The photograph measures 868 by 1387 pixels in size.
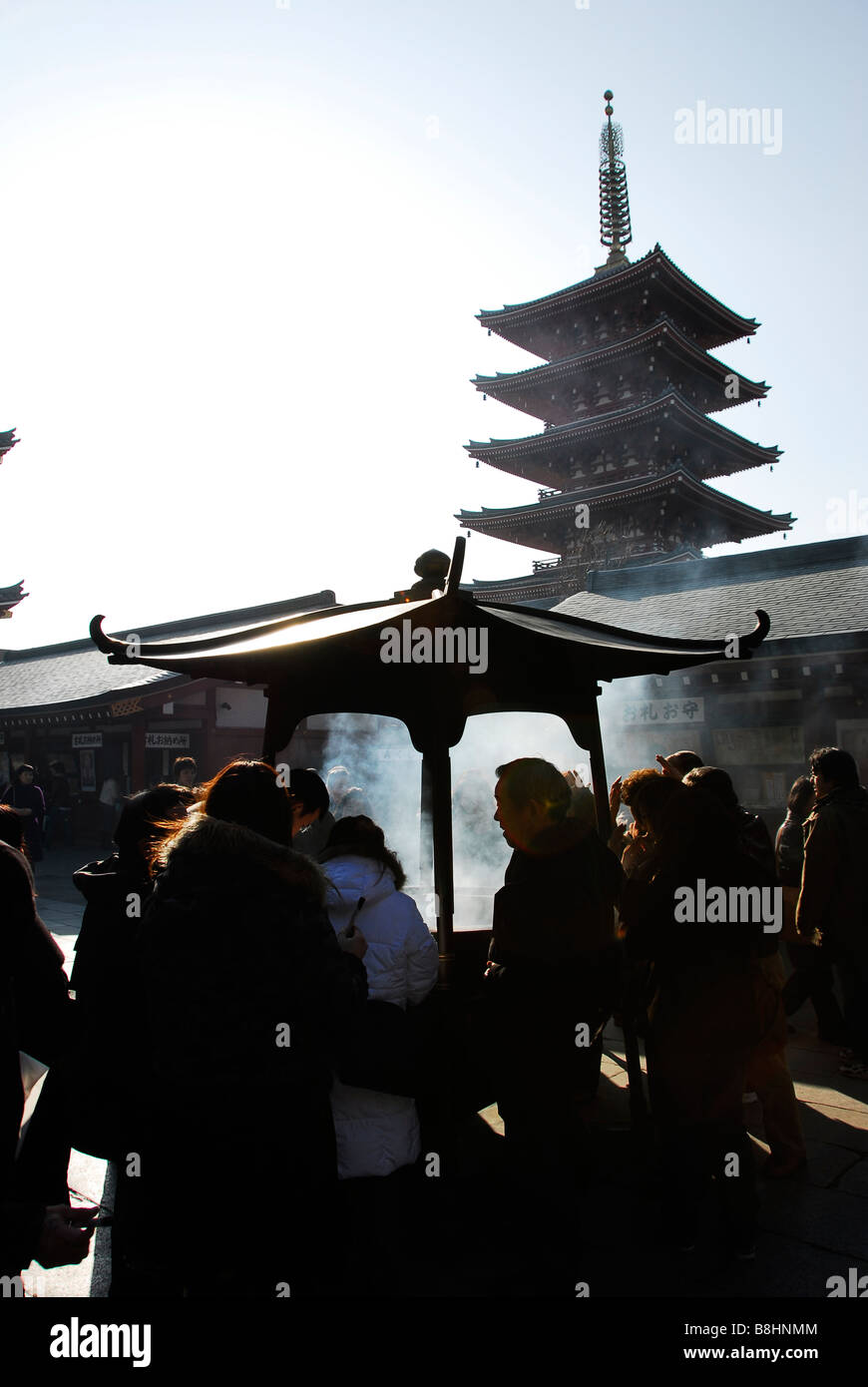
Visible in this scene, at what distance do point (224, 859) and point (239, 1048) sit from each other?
399mm

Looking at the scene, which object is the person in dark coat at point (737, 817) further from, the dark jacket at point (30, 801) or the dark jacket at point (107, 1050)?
the dark jacket at point (30, 801)

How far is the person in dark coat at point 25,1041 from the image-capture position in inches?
61.2

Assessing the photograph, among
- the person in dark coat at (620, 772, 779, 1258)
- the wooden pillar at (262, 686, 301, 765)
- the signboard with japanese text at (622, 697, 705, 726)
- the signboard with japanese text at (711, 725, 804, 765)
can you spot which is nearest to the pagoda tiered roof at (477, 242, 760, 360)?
the signboard with japanese text at (622, 697, 705, 726)

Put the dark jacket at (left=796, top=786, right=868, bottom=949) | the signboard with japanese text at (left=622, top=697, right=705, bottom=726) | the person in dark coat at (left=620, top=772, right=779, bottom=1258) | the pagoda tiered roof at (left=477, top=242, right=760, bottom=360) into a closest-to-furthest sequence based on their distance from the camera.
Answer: the person in dark coat at (left=620, top=772, right=779, bottom=1258), the dark jacket at (left=796, top=786, right=868, bottom=949), the signboard with japanese text at (left=622, top=697, right=705, bottom=726), the pagoda tiered roof at (left=477, top=242, right=760, bottom=360)

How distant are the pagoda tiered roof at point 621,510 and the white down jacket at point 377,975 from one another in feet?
62.4

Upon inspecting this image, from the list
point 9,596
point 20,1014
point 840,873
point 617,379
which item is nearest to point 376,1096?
point 20,1014

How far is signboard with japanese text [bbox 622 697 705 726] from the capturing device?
11625 millimetres

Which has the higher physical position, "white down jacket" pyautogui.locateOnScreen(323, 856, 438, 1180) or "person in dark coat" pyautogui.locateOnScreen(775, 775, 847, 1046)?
"white down jacket" pyautogui.locateOnScreen(323, 856, 438, 1180)

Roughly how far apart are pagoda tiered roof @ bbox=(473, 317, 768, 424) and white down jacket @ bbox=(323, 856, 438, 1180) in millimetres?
21119

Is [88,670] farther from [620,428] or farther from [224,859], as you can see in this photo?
[224,859]

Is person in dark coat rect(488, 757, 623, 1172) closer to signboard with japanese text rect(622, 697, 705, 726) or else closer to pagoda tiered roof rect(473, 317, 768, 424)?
signboard with japanese text rect(622, 697, 705, 726)

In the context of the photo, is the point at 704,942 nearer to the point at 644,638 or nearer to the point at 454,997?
the point at 454,997
